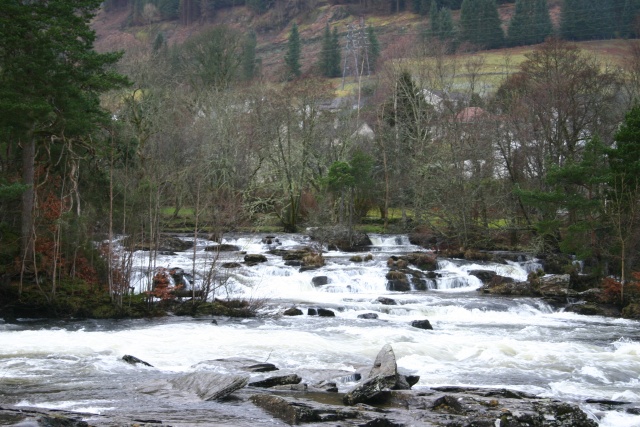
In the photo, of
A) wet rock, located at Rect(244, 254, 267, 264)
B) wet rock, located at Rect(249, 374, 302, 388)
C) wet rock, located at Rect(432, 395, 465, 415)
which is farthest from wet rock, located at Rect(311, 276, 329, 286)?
wet rock, located at Rect(432, 395, 465, 415)

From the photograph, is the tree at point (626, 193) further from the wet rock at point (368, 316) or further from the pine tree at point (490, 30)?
the pine tree at point (490, 30)

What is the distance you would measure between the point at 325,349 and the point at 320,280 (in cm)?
1246

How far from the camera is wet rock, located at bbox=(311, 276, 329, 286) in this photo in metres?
32.5

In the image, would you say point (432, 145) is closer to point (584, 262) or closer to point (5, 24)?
point (584, 262)

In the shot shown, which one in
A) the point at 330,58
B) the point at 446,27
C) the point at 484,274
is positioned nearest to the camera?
the point at 484,274

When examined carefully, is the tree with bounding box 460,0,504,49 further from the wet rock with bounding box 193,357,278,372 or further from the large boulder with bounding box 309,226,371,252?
the wet rock with bounding box 193,357,278,372

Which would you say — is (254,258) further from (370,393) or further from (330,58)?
(330,58)

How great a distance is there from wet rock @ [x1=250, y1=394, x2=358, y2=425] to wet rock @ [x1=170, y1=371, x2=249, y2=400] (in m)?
0.85

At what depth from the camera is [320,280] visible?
32.7 meters

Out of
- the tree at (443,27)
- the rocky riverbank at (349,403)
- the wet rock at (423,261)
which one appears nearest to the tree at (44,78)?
the rocky riverbank at (349,403)

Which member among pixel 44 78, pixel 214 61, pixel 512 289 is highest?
pixel 214 61

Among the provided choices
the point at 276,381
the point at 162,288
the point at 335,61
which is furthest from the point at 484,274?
the point at 335,61

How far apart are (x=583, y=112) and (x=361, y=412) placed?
31.9 metres

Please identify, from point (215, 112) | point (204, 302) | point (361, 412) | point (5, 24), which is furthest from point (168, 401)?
point (215, 112)
